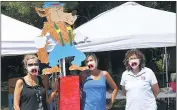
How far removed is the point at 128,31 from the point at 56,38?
2.16 m

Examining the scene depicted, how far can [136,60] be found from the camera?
4.16 metres

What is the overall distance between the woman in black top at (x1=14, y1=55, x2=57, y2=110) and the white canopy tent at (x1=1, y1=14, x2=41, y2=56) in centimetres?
185

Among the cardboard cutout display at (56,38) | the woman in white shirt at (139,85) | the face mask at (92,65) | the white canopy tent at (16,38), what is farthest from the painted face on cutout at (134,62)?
the white canopy tent at (16,38)

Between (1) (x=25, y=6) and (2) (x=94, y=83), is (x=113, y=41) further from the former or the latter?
Answer: (1) (x=25, y=6)

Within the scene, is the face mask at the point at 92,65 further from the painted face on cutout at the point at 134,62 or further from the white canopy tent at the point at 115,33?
the white canopy tent at the point at 115,33

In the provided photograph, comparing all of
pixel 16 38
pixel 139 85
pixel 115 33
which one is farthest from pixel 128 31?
pixel 139 85

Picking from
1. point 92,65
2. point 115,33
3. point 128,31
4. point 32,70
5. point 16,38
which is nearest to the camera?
point 32,70

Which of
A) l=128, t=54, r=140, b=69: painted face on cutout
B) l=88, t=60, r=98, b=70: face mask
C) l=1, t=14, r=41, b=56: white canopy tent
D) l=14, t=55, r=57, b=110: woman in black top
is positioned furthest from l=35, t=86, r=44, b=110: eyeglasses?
l=1, t=14, r=41, b=56: white canopy tent

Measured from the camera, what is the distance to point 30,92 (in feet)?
12.3

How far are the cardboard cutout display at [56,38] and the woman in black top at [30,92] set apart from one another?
2.33 feet

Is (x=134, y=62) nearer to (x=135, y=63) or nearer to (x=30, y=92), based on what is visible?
(x=135, y=63)

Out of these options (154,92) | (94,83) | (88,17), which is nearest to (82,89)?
(94,83)

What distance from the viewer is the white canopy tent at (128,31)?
6.17 m

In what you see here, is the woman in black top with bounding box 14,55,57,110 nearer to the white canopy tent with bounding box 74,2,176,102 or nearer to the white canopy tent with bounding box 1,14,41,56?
the white canopy tent with bounding box 1,14,41,56
